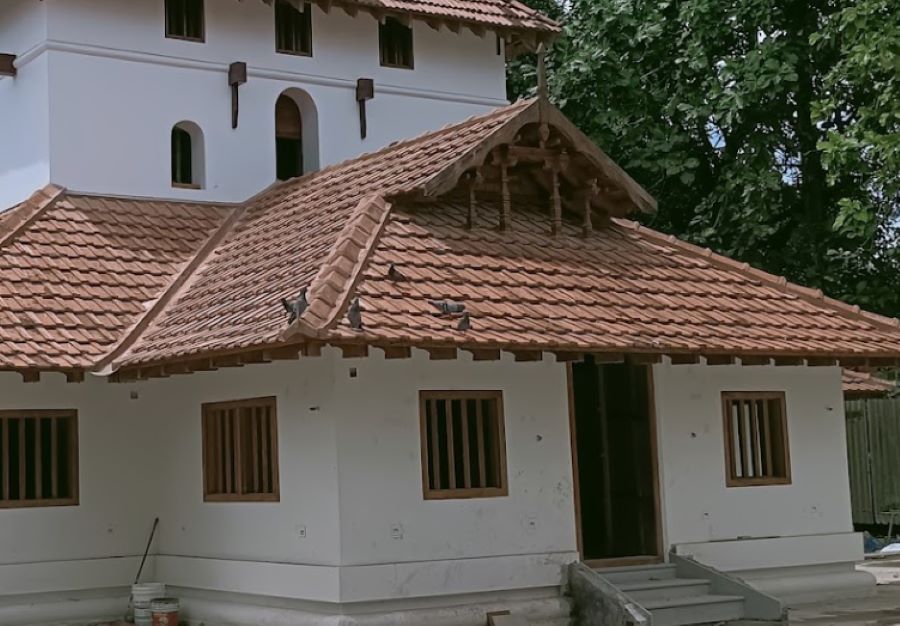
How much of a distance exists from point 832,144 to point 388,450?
29.6 ft

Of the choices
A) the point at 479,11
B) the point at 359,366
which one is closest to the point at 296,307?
the point at 359,366

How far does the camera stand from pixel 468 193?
15.0 meters

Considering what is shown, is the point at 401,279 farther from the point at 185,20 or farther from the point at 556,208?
the point at 185,20

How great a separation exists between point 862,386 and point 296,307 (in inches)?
423

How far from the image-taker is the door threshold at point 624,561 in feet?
48.0

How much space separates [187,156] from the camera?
19.0 metres

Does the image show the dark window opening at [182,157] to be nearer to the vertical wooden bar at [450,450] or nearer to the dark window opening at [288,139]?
the dark window opening at [288,139]

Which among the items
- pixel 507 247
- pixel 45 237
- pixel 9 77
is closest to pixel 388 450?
pixel 507 247

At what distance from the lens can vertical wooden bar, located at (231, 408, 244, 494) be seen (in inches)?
571

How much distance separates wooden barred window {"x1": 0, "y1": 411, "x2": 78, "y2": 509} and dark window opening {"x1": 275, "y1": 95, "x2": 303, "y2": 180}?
214 inches

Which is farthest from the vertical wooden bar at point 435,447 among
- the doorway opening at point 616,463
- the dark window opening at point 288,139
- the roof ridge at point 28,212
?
the dark window opening at point 288,139

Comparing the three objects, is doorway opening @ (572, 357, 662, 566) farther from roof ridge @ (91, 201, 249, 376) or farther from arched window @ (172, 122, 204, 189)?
arched window @ (172, 122, 204, 189)

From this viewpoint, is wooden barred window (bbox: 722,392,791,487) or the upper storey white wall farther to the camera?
the upper storey white wall

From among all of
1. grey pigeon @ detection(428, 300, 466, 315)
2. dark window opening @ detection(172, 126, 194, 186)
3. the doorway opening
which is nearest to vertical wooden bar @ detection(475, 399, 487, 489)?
grey pigeon @ detection(428, 300, 466, 315)
